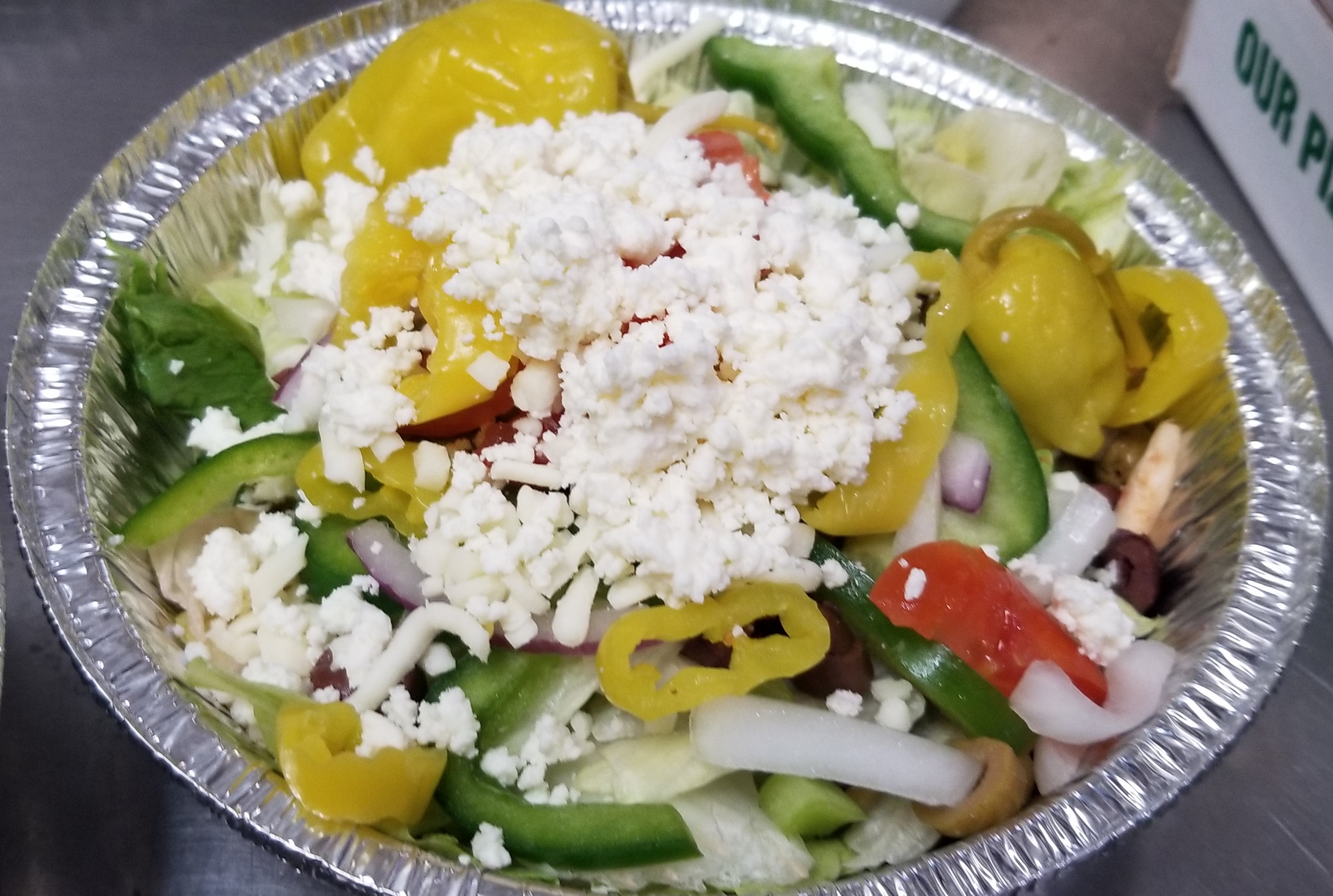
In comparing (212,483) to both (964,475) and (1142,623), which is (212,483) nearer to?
(964,475)

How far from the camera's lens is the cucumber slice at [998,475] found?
144cm

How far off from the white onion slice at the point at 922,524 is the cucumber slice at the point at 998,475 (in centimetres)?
4

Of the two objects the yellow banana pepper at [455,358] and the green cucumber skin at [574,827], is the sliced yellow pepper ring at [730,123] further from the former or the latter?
the green cucumber skin at [574,827]

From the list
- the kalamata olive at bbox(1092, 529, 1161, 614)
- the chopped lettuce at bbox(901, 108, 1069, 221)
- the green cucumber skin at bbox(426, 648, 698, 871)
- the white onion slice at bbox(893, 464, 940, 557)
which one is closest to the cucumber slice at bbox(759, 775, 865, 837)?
the green cucumber skin at bbox(426, 648, 698, 871)

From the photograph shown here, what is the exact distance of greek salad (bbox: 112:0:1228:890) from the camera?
125 cm

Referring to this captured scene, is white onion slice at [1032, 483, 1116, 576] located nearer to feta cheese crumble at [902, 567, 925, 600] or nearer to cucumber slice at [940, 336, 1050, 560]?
cucumber slice at [940, 336, 1050, 560]

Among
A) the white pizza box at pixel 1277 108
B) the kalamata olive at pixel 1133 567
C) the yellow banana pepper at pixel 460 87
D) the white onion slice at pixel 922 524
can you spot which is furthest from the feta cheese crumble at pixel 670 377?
the white pizza box at pixel 1277 108

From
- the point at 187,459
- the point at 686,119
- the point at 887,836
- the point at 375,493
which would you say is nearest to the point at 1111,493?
the point at 887,836

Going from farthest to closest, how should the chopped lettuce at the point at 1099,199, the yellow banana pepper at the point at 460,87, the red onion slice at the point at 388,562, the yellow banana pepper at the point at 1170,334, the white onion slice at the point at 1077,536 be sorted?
the chopped lettuce at the point at 1099,199 < the yellow banana pepper at the point at 460,87 < the yellow banana pepper at the point at 1170,334 < the white onion slice at the point at 1077,536 < the red onion slice at the point at 388,562

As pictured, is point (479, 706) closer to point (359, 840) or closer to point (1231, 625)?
point (359, 840)

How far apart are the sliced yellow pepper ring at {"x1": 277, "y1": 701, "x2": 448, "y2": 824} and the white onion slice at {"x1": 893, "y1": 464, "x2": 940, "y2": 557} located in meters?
0.68

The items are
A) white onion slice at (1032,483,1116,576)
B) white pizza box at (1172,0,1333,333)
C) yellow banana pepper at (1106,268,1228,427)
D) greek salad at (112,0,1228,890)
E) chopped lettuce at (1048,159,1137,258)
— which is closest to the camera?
greek salad at (112,0,1228,890)

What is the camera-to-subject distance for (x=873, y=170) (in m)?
1.77

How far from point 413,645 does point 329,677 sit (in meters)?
0.13
